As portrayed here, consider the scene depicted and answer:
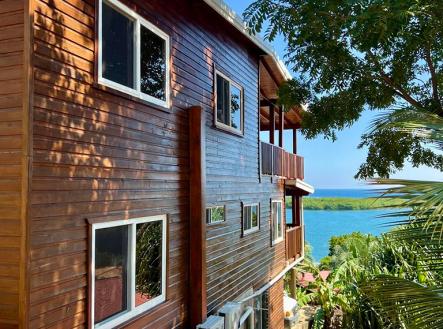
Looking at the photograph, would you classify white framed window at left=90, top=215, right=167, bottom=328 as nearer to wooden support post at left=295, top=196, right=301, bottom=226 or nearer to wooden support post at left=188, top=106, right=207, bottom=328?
wooden support post at left=188, top=106, right=207, bottom=328

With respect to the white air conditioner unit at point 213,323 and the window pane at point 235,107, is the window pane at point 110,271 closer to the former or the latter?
the white air conditioner unit at point 213,323

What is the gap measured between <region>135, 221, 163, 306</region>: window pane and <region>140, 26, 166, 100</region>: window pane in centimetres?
205

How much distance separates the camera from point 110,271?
5.00m

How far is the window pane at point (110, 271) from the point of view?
15.8 feet

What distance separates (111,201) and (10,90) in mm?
1767

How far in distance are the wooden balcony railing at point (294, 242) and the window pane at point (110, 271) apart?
10.2 metres

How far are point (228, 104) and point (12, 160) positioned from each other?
6.05m

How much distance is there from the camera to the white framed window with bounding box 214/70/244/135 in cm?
883

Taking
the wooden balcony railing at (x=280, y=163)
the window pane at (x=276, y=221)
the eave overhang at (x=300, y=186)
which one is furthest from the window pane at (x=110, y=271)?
the eave overhang at (x=300, y=186)

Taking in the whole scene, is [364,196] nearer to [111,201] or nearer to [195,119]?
[111,201]

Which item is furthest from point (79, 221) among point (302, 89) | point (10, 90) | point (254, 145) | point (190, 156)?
point (254, 145)

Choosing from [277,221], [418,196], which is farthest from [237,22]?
[418,196]

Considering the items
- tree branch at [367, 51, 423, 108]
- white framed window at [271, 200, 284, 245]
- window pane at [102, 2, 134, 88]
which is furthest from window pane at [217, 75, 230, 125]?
white framed window at [271, 200, 284, 245]

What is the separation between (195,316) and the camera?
6.91 metres
